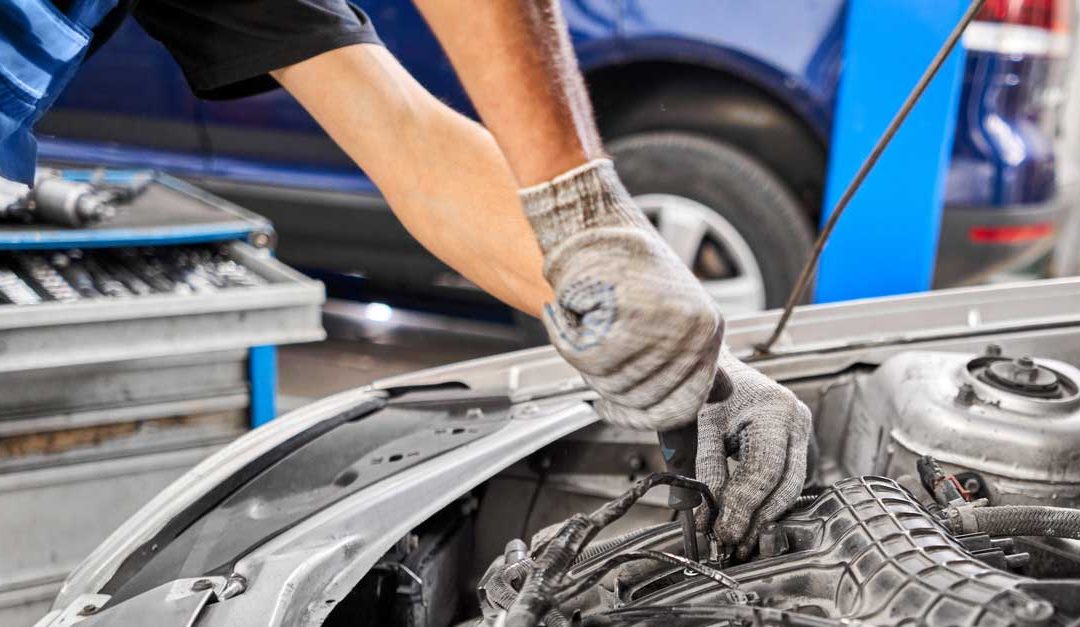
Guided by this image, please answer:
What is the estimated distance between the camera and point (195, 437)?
5.71 feet

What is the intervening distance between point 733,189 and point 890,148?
43 centimetres

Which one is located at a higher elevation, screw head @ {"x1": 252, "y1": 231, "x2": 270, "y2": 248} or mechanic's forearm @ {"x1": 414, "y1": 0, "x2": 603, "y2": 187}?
mechanic's forearm @ {"x1": 414, "y1": 0, "x2": 603, "y2": 187}

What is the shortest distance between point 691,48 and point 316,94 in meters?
1.37

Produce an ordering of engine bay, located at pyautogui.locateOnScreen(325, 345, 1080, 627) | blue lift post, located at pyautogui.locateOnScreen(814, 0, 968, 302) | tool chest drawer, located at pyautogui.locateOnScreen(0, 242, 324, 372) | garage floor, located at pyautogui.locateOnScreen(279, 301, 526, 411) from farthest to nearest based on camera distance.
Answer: garage floor, located at pyautogui.locateOnScreen(279, 301, 526, 411), blue lift post, located at pyautogui.locateOnScreen(814, 0, 968, 302), tool chest drawer, located at pyautogui.locateOnScreen(0, 242, 324, 372), engine bay, located at pyautogui.locateOnScreen(325, 345, 1080, 627)

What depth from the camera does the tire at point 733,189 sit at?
98.4 inches

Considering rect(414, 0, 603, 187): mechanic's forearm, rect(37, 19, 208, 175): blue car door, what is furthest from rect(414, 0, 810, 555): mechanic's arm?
rect(37, 19, 208, 175): blue car door

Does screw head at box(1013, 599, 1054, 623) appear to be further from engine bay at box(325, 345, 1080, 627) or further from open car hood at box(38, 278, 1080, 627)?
open car hood at box(38, 278, 1080, 627)

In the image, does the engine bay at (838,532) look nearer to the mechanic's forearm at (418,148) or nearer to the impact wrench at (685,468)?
the impact wrench at (685,468)

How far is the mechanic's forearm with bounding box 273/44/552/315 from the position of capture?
132 cm

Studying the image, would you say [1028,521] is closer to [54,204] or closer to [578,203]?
[578,203]

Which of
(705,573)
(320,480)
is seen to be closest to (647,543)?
(705,573)

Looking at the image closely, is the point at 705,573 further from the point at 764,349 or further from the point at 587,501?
the point at 764,349

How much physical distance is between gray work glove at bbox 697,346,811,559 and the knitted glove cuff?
0.81ft

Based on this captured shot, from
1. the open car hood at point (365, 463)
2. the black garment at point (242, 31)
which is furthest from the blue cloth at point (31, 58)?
the open car hood at point (365, 463)
